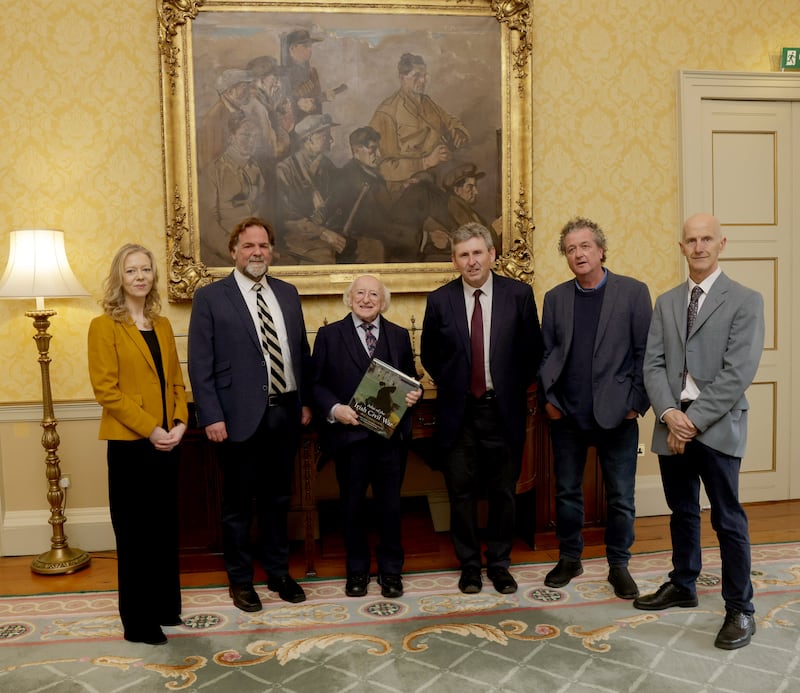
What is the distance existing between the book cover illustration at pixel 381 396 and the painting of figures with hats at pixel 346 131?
1138 millimetres

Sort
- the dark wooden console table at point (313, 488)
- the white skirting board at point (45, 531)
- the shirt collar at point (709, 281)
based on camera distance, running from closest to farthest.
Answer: the shirt collar at point (709, 281) < the dark wooden console table at point (313, 488) < the white skirting board at point (45, 531)

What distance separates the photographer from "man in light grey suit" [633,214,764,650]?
2865mm

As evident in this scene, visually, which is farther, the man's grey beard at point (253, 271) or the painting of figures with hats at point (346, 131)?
the painting of figures with hats at point (346, 131)

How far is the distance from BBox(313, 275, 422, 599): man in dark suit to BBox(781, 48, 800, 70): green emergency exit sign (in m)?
3.12

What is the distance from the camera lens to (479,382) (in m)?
3.43

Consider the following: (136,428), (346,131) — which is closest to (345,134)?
(346,131)

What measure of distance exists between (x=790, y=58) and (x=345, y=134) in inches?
113

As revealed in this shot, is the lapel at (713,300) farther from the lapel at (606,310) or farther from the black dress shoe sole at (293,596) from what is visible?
the black dress shoe sole at (293,596)

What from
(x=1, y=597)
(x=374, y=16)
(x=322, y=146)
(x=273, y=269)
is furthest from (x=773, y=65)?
(x=1, y=597)

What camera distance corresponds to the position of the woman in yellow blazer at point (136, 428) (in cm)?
299

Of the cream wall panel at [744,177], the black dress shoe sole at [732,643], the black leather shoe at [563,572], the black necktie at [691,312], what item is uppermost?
the cream wall panel at [744,177]

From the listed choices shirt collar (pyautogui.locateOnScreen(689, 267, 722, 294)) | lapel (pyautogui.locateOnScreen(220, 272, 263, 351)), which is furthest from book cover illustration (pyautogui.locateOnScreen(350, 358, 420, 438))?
shirt collar (pyautogui.locateOnScreen(689, 267, 722, 294))

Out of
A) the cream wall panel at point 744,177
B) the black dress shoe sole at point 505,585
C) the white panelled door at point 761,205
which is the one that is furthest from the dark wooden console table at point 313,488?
the cream wall panel at point 744,177

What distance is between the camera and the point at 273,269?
4184 mm
